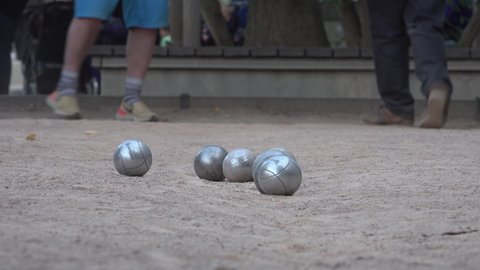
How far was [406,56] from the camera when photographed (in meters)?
9.48

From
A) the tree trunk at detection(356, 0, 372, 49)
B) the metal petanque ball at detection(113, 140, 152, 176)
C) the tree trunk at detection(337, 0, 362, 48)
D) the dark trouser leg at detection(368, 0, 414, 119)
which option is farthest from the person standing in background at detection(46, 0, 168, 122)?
the tree trunk at detection(337, 0, 362, 48)

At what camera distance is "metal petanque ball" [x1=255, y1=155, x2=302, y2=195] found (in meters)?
5.29

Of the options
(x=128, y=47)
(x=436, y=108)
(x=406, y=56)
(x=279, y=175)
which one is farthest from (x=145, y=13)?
(x=279, y=175)

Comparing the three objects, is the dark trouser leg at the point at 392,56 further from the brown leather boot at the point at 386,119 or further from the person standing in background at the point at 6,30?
the person standing in background at the point at 6,30

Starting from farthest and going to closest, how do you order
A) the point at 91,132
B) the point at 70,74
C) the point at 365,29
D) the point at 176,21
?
the point at 176,21
the point at 365,29
the point at 70,74
the point at 91,132

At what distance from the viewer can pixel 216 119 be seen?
1046 centimetres

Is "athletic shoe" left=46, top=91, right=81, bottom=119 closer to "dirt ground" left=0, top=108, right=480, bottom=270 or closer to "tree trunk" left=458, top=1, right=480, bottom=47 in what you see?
"dirt ground" left=0, top=108, right=480, bottom=270

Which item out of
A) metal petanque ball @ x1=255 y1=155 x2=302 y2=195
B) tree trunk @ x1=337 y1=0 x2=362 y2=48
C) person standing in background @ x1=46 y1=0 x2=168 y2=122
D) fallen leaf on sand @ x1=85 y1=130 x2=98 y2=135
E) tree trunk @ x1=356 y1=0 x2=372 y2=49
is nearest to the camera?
metal petanque ball @ x1=255 y1=155 x2=302 y2=195

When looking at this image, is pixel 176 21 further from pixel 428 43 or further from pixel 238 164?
pixel 238 164

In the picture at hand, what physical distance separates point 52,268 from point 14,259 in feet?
0.60

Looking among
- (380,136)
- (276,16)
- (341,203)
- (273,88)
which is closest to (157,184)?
(341,203)

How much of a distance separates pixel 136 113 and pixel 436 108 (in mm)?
2510

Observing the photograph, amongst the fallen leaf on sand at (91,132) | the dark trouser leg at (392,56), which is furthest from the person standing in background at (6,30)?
the dark trouser leg at (392,56)

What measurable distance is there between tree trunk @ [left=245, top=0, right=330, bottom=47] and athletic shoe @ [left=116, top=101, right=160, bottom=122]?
303cm
